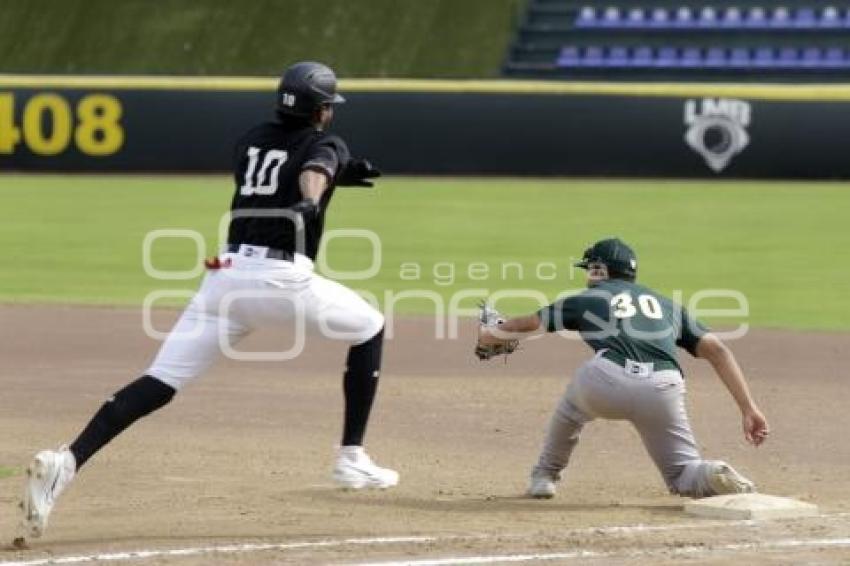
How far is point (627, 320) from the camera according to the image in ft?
25.3

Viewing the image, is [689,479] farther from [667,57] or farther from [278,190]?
[667,57]

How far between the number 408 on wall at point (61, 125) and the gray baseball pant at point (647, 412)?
64.0ft

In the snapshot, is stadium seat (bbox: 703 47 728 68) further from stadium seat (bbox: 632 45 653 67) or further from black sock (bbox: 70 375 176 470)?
black sock (bbox: 70 375 176 470)

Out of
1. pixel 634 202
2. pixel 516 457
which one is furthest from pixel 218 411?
pixel 634 202

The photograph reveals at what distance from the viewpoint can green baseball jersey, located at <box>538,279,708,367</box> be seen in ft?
25.0

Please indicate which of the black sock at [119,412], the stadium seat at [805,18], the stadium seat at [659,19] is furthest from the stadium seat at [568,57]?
the black sock at [119,412]

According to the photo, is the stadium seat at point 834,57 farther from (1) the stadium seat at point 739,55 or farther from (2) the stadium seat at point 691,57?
(2) the stadium seat at point 691,57

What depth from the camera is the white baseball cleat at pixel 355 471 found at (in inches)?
317

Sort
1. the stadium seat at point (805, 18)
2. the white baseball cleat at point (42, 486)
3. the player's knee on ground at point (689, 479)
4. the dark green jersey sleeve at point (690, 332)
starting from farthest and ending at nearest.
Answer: the stadium seat at point (805, 18) < the dark green jersey sleeve at point (690, 332) < the player's knee on ground at point (689, 479) < the white baseball cleat at point (42, 486)

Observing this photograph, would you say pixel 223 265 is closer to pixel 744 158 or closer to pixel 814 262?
pixel 814 262

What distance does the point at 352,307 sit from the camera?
765 centimetres

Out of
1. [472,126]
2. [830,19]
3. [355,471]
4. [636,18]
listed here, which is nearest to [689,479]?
[355,471]

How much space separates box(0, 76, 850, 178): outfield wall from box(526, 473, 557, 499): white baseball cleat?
17.9 metres

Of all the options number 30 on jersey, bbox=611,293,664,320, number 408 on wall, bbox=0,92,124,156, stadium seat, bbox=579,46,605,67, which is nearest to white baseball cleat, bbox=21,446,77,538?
number 30 on jersey, bbox=611,293,664,320
